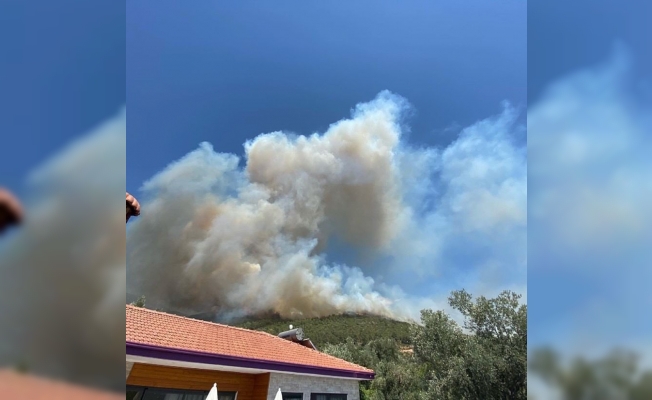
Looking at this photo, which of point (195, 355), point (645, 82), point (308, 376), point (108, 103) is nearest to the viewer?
point (108, 103)

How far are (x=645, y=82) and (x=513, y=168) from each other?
87.6ft

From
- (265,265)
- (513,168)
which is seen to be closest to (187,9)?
(265,265)

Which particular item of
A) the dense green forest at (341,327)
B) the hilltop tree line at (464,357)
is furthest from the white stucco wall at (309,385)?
the dense green forest at (341,327)

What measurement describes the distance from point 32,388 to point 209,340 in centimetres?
664

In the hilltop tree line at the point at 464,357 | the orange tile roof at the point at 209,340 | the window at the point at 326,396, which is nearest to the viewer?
the orange tile roof at the point at 209,340

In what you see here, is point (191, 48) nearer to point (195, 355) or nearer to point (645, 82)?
point (195, 355)

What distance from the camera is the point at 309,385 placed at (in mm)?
7395

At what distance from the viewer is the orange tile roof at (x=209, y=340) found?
5.70 metres

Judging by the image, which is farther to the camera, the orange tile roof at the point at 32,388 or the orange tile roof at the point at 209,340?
the orange tile roof at the point at 209,340

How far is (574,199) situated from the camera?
1008 millimetres

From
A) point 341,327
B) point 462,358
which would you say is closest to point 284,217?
→ point 341,327

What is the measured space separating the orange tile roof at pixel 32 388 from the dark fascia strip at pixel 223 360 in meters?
4.51

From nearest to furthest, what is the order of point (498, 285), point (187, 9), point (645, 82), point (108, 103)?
point (108, 103)
point (645, 82)
point (498, 285)
point (187, 9)

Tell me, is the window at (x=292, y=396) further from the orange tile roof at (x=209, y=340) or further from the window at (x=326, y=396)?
the orange tile roof at (x=209, y=340)
